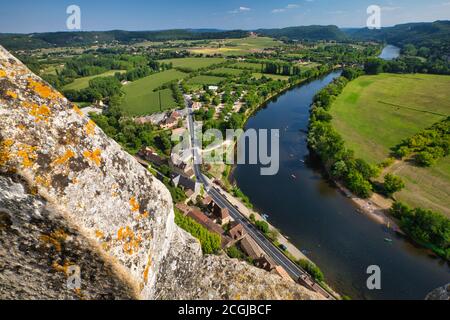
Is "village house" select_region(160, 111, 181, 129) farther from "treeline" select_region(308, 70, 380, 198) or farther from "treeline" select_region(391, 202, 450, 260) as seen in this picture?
"treeline" select_region(391, 202, 450, 260)

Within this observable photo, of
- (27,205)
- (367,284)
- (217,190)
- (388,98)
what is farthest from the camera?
(388,98)

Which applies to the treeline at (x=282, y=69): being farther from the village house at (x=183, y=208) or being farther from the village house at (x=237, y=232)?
the village house at (x=237, y=232)

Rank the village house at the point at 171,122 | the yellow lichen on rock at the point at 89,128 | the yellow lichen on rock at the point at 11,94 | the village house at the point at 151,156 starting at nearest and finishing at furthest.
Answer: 1. the yellow lichen on rock at the point at 11,94
2. the yellow lichen on rock at the point at 89,128
3. the village house at the point at 151,156
4. the village house at the point at 171,122

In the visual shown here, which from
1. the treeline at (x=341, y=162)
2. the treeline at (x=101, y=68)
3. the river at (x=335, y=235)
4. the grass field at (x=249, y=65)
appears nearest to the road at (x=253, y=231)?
the river at (x=335, y=235)

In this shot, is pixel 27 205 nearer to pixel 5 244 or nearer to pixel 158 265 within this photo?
pixel 5 244

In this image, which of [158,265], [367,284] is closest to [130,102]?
[367,284]
